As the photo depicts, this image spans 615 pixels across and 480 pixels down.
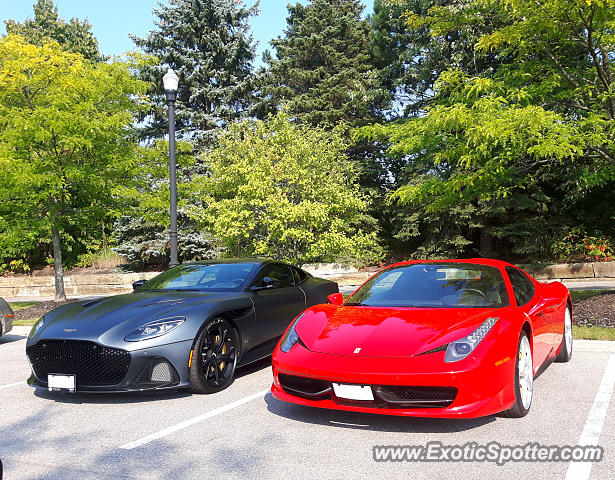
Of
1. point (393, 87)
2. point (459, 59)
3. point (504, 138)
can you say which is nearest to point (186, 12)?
point (393, 87)

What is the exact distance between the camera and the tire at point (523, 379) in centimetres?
418

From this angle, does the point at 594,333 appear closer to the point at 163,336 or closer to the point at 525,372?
the point at 525,372

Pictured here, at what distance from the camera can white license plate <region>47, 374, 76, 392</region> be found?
4.90 meters

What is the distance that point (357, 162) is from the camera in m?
27.4

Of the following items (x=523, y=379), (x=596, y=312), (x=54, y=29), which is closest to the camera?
(x=523, y=379)

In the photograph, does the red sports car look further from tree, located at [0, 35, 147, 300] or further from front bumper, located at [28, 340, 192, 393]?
tree, located at [0, 35, 147, 300]

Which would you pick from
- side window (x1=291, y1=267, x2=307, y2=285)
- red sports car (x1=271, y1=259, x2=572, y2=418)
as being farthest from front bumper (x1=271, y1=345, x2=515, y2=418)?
side window (x1=291, y1=267, x2=307, y2=285)

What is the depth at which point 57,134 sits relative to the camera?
1340 centimetres

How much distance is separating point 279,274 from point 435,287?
8.91 feet

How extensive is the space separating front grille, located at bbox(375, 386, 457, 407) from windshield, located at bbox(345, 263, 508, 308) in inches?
45.4

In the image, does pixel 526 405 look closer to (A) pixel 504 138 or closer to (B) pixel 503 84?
(A) pixel 504 138

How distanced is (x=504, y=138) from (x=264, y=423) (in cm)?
607

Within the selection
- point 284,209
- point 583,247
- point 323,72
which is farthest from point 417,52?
point 284,209

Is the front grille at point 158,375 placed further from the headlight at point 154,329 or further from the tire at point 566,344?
the tire at point 566,344
